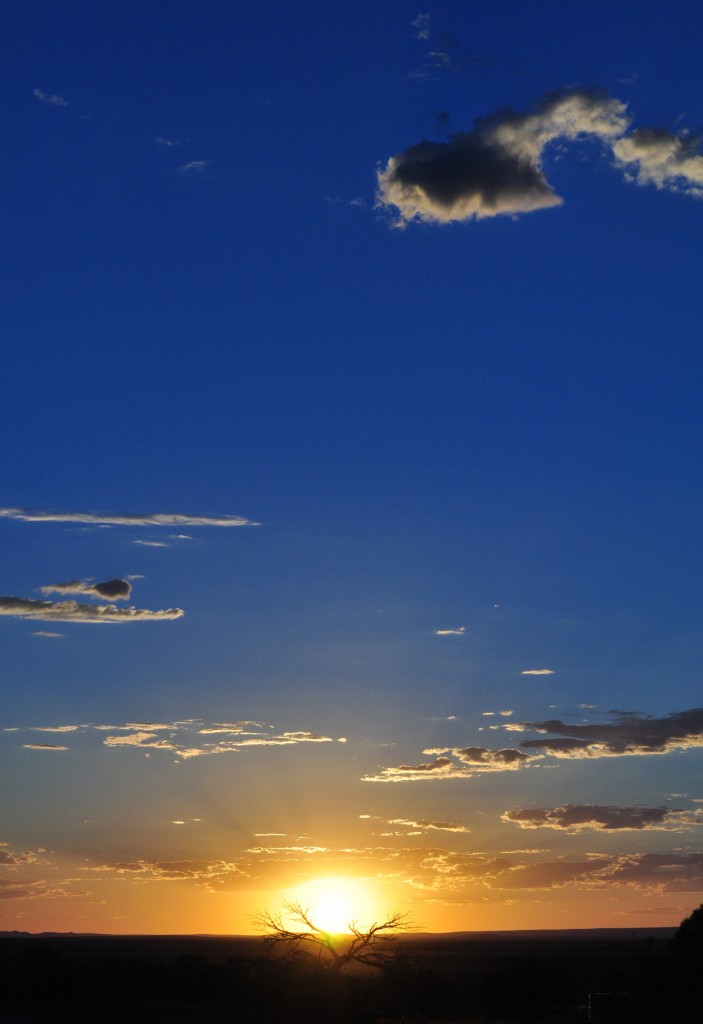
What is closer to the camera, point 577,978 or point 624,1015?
point 624,1015

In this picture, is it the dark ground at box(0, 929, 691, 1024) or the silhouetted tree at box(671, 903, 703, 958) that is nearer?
the silhouetted tree at box(671, 903, 703, 958)

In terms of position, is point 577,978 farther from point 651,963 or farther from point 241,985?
point 651,963

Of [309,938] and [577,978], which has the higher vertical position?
[309,938]

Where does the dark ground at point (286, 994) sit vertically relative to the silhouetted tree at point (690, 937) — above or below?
below

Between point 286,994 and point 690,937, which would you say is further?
point 286,994

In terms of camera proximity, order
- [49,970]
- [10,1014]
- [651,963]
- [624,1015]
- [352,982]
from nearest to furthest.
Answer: [624,1015], [651,963], [10,1014], [352,982], [49,970]

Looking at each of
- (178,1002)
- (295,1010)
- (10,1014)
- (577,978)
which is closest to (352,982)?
(295,1010)

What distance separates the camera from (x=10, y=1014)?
158ft

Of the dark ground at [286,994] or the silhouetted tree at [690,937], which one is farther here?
the dark ground at [286,994]

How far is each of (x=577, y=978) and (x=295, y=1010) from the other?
2613cm

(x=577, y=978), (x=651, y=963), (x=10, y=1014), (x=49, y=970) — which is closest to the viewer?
(x=651, y=963)

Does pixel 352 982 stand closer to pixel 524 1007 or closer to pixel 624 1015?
pixel 524 1007

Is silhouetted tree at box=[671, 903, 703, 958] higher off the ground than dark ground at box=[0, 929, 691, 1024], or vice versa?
silhouetted tree at box=[671, 903, 703, 958]

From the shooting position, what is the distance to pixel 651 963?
42.0 m
